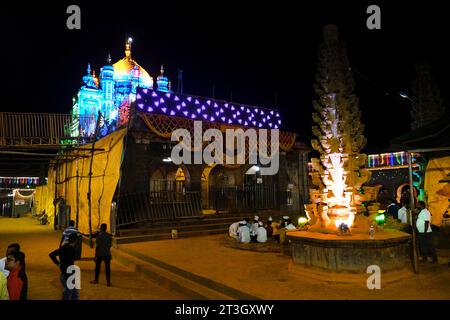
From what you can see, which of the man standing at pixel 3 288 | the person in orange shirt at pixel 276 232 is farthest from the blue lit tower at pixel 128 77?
the man standing at pixel 3 288

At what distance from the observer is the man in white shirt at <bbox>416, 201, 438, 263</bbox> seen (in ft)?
26.6

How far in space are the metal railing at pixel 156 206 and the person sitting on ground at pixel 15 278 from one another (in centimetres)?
865

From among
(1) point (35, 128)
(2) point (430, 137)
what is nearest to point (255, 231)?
(2) point (430, 137)

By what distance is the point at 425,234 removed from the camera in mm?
8141

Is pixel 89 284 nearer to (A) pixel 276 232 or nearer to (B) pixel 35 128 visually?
(A) pixel 276 232

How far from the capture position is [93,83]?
40.2 metres

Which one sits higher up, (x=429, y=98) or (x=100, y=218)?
(x=429, y=98)

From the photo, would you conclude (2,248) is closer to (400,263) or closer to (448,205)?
(400,263)

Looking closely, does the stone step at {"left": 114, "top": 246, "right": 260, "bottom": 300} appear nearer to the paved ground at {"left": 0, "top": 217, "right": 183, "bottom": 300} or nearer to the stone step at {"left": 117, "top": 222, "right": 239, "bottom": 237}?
the paved ground at {"left": 0, "top": 217, "right": 183, "bottom": 300}

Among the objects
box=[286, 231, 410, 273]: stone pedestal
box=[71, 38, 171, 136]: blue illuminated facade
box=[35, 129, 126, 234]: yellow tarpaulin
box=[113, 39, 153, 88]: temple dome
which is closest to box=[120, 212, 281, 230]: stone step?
box=[35, 129, 126, 234]: yellow tarpaulin

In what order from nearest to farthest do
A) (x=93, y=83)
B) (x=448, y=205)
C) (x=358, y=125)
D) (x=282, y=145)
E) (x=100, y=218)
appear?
(x=358, y=125) < (x=448, y=205) < (x=100, y=218) < (x=282, y=145) < (x=93, y=83)

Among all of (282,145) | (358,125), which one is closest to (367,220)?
(358,125)

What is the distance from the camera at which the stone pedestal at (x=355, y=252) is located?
671 cm
